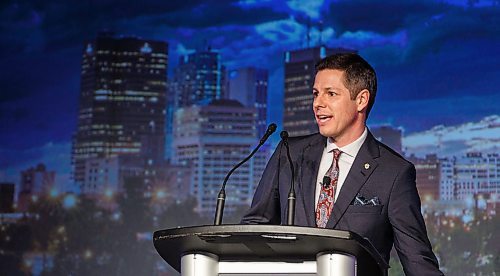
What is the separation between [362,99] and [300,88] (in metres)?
4.05

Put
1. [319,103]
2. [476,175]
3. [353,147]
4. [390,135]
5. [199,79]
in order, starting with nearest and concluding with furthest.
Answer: [319,103] < [353,147] < [476,175] < [390,135] < [199,79]

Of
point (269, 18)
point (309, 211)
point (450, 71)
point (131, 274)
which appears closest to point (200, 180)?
point (131, 274)

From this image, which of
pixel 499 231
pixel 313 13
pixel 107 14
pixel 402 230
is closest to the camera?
pixel 402 230

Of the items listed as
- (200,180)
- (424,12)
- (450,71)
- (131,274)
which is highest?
(424,12)

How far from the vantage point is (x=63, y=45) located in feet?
23.0

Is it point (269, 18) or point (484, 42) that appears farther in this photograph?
point (269, 18)

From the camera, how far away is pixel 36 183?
6.74 metres

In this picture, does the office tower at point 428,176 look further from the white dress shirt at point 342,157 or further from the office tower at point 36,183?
the white dress shirt at point 342,157

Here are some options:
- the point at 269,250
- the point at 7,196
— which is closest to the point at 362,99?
the point at 269,250

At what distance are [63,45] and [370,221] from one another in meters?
5.20

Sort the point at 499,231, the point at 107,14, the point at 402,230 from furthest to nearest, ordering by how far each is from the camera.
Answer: the point at 107,14, the point at 499,231, the point at 402,230

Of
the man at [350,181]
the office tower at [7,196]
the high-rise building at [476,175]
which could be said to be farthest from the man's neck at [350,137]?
the office tower at [7,196]

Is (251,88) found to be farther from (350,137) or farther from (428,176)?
(350,137)

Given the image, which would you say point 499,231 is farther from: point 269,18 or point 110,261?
point 110,261
